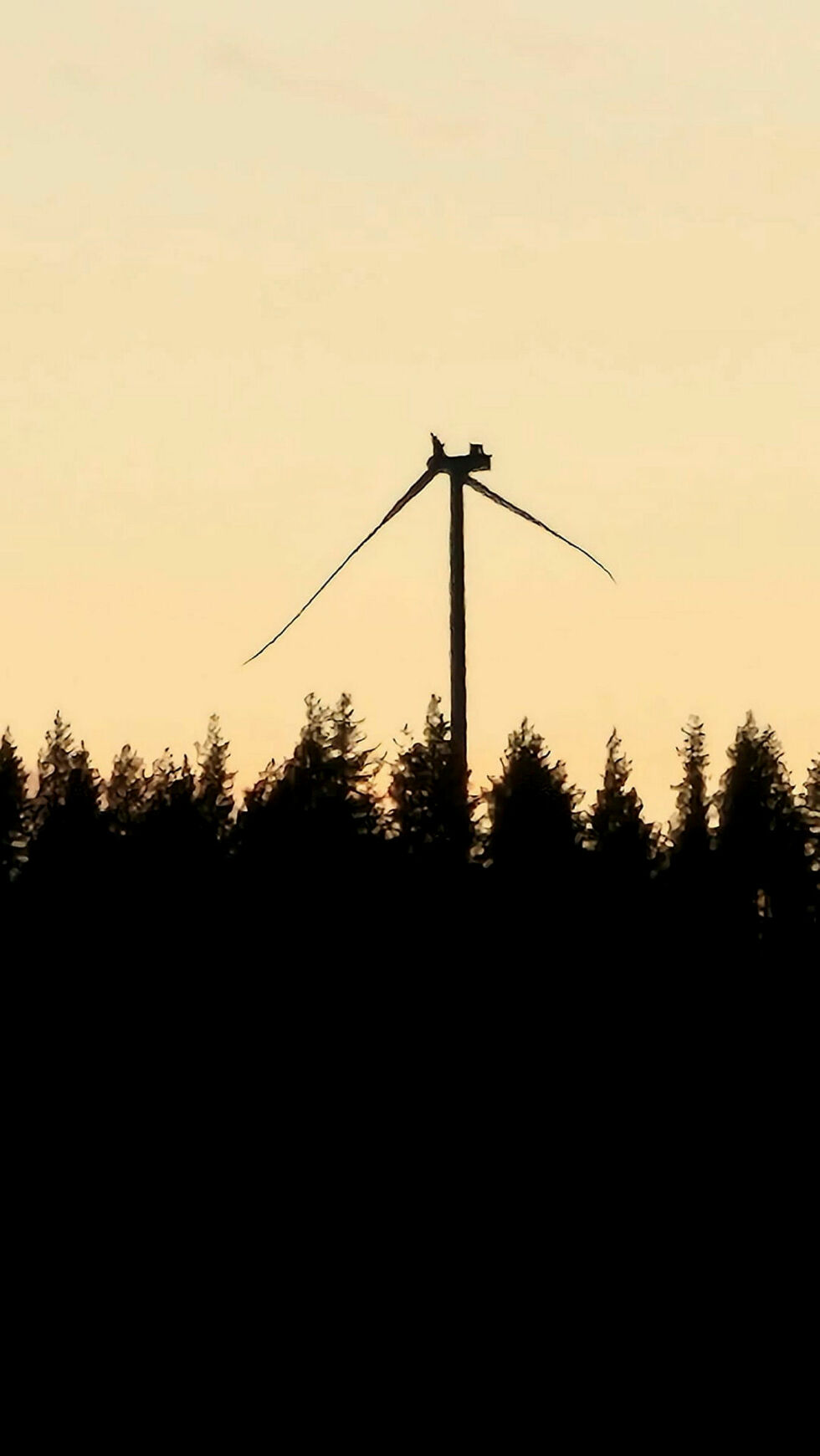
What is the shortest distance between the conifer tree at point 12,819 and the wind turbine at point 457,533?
723 centimetres

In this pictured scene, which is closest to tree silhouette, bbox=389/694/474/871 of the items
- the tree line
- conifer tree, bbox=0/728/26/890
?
the tree line

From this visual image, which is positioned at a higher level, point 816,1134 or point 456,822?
point 456,822

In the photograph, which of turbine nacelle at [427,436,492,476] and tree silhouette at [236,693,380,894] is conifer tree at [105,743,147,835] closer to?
tree silhouette at [236,693,380,894]

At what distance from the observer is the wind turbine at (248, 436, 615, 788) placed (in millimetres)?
39125

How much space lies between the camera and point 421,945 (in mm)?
31234

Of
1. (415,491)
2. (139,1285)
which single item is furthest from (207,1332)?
(415,491)

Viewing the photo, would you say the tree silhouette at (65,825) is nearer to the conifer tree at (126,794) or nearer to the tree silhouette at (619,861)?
the conifer tree at (126,794)

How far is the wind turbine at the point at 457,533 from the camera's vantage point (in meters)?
39.1

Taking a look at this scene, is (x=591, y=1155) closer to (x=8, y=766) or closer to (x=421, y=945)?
(x=421, y=945)

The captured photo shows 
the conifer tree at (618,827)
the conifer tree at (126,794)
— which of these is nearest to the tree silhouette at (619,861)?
the conifer tree at (618,827)

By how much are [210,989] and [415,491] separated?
1499 cm

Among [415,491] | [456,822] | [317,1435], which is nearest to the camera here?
[317,1435]

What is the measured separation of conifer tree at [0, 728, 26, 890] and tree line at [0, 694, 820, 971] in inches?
0.8

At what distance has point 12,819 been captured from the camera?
31703mm
